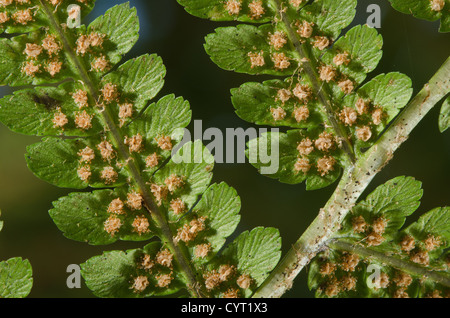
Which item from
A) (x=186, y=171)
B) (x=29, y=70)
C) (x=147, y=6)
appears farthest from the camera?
(x=147, y=6)

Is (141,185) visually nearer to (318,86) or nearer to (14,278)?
(14,278)

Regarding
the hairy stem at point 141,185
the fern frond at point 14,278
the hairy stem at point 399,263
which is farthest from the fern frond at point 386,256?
the fern frond at point 14,278

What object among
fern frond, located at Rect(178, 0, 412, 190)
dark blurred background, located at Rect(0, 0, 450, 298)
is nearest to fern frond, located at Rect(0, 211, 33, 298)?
dark blurred background, located at Rect(0, 0, 450, 298)

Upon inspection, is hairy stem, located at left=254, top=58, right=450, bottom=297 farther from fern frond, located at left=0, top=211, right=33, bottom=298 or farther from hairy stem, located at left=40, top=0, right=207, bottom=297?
fern frond, located at left=0, top=211, right=33, bottom=298

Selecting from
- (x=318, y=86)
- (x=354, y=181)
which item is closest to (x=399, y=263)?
(x=354, y=181)
